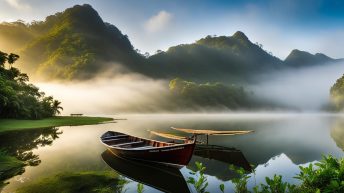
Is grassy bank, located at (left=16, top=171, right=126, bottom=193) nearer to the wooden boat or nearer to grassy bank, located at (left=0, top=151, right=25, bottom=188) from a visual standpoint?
grassy bank, located at (left=0, top=151, right=25, bottom=188)

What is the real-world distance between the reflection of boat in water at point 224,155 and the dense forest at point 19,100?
31.2 meters

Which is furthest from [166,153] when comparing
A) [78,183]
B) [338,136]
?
[338,136]

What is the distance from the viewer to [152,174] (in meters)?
16.2

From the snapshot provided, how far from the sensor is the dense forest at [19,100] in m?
52.4

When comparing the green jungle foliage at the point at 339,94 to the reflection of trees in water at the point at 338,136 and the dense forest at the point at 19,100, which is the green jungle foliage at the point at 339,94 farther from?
the dense forest at the point at 19,100

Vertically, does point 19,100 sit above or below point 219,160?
above

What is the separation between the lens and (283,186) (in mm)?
6602

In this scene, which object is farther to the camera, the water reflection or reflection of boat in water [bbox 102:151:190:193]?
the water reflection

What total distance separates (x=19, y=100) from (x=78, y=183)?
52824 mm

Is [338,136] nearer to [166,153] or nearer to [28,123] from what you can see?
[166,153]

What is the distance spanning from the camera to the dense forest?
52.4 metres

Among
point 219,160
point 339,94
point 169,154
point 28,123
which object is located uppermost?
point 339,94

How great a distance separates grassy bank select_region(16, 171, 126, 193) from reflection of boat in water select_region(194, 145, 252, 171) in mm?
10079

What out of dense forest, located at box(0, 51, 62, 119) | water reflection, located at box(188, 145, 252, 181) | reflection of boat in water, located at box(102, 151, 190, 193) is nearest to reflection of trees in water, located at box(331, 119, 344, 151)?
water reflection, located at box(188, 145, 252, 181)
